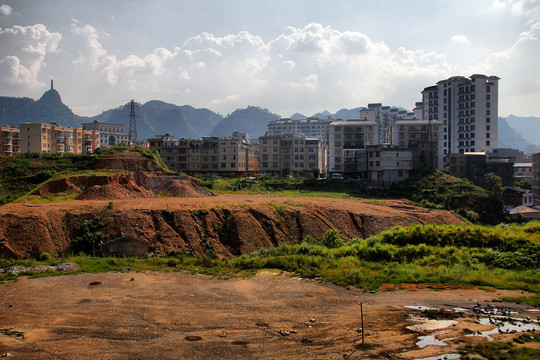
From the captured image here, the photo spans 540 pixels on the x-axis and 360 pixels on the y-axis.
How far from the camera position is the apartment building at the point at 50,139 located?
8019 centimetres

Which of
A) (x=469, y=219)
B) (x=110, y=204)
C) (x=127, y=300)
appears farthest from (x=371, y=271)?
(x=469, y=219)

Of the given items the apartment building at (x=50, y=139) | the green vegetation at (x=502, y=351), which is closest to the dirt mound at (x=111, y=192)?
the green vegetation at (x=502, y=351)

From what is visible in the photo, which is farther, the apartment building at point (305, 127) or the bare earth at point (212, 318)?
the apartment building at point (305, 127)

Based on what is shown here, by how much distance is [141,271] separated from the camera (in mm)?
18609

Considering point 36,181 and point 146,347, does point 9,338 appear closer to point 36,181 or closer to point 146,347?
point 146,347

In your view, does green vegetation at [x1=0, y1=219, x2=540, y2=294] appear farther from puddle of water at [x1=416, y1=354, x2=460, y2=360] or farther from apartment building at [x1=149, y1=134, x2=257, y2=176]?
apartment building at [x1=149, y1=134, x2=257, y2=176]

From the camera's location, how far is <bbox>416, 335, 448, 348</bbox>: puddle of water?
32.3 feet

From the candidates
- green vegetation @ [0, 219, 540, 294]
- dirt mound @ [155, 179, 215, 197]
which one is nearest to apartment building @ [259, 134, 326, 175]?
dirt mound @ [155, 179, 215, 197]

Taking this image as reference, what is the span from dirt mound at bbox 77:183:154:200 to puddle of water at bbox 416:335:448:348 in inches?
1184

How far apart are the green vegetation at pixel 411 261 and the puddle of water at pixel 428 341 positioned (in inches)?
192

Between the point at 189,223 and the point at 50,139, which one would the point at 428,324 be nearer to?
the point at 189,223

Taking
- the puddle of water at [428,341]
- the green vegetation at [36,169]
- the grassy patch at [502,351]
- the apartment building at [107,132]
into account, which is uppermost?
the apartment building at [107,132]

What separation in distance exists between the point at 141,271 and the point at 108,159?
29637 mm

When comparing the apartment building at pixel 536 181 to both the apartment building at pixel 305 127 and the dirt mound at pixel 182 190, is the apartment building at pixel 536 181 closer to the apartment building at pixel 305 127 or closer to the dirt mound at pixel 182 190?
the dirt mound at pixel 182 190
